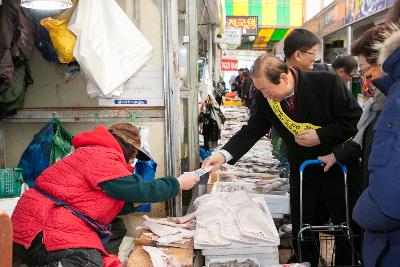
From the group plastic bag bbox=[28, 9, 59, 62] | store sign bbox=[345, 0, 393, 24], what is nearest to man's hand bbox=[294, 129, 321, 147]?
plastic bag bbox=[28, 9, 59, 62]

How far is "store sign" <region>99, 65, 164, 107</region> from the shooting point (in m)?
4.02

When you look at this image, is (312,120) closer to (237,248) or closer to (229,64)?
(237,248)

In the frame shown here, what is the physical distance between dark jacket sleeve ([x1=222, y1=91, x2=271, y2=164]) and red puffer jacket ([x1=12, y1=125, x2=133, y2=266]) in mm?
1181

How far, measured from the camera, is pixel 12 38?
3586 millimetres

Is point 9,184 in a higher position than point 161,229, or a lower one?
higher

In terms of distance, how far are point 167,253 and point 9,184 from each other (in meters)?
1.55

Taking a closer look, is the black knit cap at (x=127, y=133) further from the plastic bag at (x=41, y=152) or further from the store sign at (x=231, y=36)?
the store sign at (x=231, y=36)

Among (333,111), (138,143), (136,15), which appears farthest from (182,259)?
(136,15)

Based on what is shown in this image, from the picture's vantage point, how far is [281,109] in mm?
3305

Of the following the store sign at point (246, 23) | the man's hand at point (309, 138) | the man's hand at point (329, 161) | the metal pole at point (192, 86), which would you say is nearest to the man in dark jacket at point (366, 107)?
the man's hand at point (329, 161)

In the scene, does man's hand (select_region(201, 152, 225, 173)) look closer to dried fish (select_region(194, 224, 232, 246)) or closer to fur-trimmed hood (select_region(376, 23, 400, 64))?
dried fish (select_region(194, 224, 232, 246))

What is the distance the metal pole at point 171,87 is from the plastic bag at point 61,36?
848 millimetres

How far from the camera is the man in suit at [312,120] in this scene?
3107 mm

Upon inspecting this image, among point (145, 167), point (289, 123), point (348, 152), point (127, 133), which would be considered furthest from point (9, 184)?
point (348, 152)
